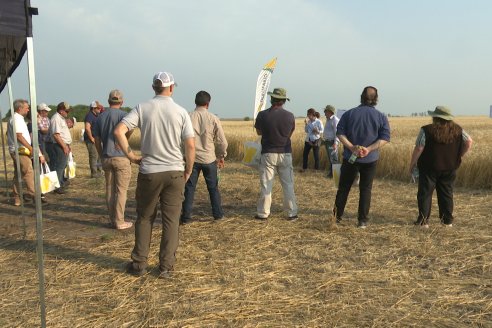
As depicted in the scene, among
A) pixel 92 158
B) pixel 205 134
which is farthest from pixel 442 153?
pixel 92 158

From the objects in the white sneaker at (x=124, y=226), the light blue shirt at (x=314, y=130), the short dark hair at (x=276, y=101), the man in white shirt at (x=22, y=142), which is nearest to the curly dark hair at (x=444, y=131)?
the short dark hair at (x=276, y=101)

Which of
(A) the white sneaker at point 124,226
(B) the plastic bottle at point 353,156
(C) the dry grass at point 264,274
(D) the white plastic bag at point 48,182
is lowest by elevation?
(C) the dry grass at point 264,274

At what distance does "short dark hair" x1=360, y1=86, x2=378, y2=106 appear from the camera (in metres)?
5.50

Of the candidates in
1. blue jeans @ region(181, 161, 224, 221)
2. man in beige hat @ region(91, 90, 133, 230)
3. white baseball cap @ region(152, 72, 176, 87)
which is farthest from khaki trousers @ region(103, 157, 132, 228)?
white baseball cap @ region(152, 72, 176, 87)

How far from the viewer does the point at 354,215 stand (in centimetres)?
652

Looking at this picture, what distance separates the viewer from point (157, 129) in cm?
382

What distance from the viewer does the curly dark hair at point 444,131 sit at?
17.8 ft

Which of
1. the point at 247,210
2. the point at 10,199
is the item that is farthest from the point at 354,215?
the point at 10,199

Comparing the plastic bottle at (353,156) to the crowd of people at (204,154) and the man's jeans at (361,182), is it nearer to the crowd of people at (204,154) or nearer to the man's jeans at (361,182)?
the crowd of people at (204,154)

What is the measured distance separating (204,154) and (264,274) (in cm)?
219

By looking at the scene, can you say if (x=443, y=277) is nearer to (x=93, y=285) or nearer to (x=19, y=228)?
(x=93, y=285)

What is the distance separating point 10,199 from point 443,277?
293 inches

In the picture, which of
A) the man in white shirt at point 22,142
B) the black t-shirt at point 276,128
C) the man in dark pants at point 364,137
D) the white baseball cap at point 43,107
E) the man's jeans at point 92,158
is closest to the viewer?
the man in dark pants at point 364,137

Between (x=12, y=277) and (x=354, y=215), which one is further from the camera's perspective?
(x=354, y=215)
